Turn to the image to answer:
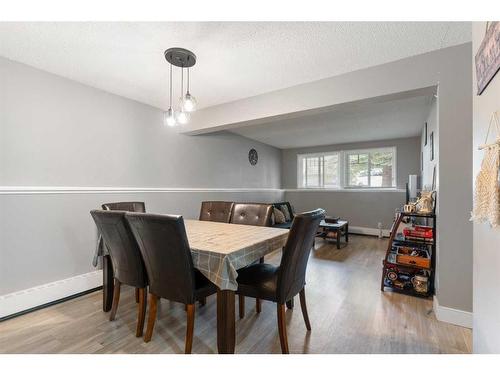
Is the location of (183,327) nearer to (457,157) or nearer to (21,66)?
(457,157)

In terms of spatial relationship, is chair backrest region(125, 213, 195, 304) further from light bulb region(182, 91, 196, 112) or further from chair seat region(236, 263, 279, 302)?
light bulb region(182, 91, 196, 112)

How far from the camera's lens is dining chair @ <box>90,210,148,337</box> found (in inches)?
58.8

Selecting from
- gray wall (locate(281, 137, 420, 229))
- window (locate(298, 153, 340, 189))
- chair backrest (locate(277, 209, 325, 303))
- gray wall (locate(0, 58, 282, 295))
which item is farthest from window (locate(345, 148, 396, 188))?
chair backrest (locate(277, 209, 325, 303))

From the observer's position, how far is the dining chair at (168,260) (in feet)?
4.08

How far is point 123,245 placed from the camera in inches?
60.9

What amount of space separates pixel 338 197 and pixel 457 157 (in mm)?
3665

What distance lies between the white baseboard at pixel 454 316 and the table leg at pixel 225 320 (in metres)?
1.66

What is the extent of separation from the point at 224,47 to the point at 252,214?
61.8 inches

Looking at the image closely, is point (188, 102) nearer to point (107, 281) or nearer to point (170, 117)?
point (170, 117)

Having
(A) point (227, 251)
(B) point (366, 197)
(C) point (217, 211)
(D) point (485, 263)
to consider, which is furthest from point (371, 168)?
(A) point (227, 251)

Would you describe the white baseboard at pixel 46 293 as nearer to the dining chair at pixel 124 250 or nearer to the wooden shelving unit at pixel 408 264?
the dining chair at pixel 124 250

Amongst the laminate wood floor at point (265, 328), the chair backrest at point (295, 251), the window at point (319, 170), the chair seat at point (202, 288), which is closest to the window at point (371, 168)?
the window at point (319, 170)

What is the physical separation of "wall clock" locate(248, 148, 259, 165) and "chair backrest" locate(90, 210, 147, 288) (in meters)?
3.59

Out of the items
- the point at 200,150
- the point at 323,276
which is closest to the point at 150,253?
the point at 323,276
